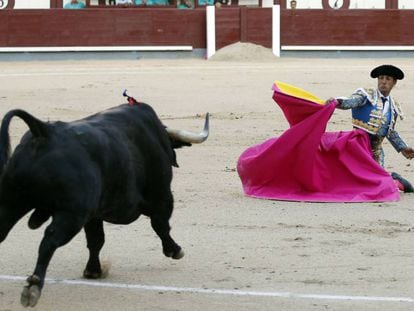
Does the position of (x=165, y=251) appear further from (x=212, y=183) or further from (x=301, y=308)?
(x=212, y=183)

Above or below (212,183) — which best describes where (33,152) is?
above

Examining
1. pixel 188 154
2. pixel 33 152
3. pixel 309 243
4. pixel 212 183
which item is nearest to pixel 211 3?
pixel 188 154

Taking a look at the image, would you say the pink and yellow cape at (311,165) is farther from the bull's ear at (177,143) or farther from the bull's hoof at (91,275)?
the bull's hoof at (91,275)

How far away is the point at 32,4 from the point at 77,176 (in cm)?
1853

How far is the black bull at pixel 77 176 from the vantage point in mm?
3844

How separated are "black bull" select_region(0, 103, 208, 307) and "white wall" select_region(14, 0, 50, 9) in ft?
57.5

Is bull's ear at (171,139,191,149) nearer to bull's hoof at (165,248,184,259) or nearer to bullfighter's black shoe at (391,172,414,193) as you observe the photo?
bull's hoof at (165,248,184,259)

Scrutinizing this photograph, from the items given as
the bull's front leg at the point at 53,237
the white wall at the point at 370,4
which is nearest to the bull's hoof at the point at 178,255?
the bull's front leg at the point at 53,237

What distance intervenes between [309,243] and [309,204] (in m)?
1.25

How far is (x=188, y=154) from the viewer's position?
8977mm

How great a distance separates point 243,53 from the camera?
64.4ft

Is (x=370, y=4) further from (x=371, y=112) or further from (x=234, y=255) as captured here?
(x=234, y=255)

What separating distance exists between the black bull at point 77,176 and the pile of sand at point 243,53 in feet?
48.4

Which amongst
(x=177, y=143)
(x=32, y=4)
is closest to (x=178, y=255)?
(x=177, y=143)
